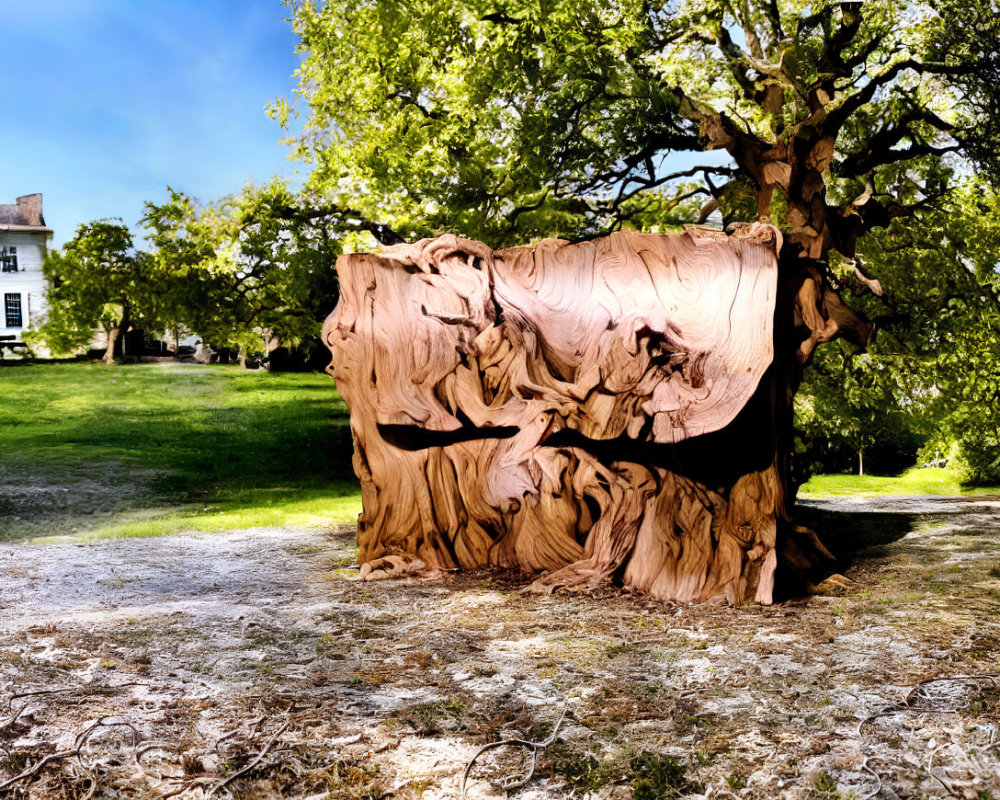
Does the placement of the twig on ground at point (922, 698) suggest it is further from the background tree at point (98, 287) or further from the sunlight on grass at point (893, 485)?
the background tree at point (98, 287)

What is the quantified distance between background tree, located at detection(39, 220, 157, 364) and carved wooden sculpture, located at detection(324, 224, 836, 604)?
13.5 m

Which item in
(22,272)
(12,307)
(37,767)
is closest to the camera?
(37,767)

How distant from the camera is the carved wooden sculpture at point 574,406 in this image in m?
5.79

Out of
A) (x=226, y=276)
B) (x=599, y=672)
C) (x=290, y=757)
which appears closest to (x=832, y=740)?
(x=599, y=672)

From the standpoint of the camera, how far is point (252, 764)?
10.6ft

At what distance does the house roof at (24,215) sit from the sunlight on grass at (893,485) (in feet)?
65.3

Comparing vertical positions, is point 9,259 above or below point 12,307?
above

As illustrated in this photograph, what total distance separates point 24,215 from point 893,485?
72.4 ft

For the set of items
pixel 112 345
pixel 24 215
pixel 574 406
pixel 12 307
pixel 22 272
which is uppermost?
pixel 24 215

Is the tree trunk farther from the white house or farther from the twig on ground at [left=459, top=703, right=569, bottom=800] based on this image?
the twig on ground at [left=459, top=703, right=569, bottom=800]

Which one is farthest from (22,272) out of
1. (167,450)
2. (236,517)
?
(236,517)

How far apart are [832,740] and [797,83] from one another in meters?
9.61

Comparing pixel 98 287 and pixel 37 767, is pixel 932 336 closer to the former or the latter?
pixel 37 767

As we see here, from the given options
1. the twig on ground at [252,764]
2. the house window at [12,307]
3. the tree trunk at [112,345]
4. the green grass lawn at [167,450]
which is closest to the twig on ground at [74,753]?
the twig on ground at [252,764]
